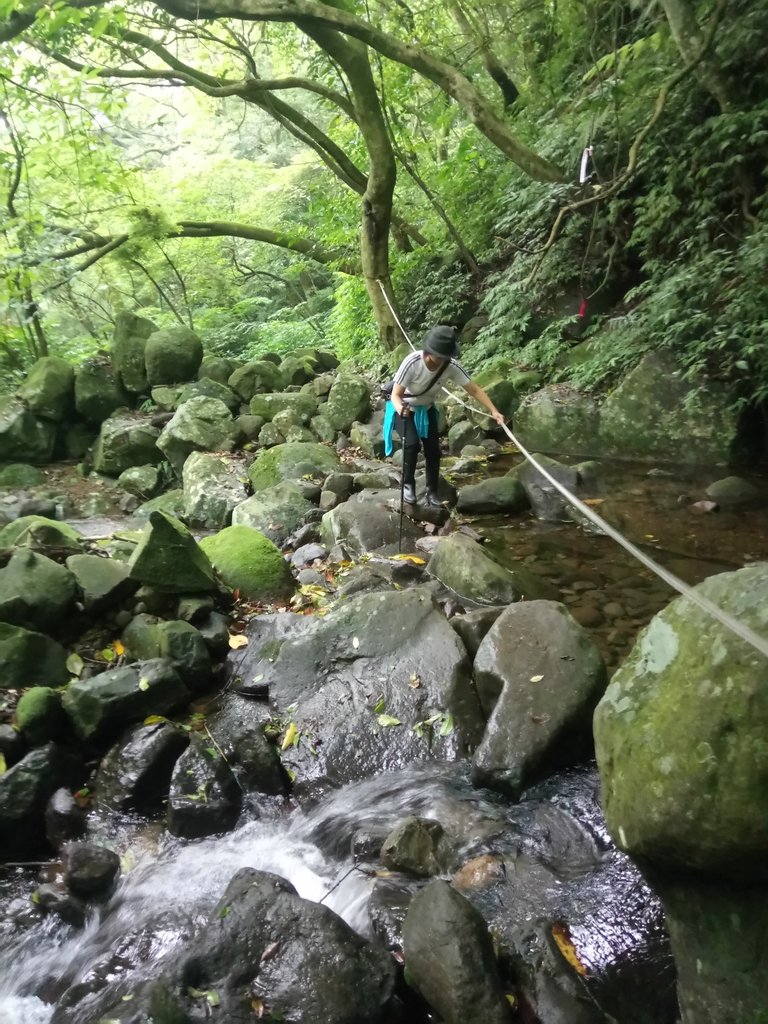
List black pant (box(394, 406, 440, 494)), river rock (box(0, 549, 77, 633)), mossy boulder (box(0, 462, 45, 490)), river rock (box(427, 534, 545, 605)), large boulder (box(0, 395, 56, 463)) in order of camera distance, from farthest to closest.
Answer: large boulder (box(0, 395, 56, 463))
mossy boulder (box(0, 462, 45, 490))
black pant (box(394, 406, 440, 494))
river rock (box(427, 534, 545, 605))
river rock (box(0, 549, 77, 633))

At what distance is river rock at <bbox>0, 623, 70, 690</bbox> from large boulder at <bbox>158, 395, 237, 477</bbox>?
607 centimetres

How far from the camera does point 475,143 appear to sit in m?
12.5

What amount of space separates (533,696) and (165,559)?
273 cm

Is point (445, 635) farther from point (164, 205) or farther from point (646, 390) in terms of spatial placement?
point (164, 205)

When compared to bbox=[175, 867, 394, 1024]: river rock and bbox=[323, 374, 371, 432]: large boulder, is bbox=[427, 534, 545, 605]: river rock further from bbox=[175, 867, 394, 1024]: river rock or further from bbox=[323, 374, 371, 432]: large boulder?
bbox=[323, 374, 371, 432]: large boulder

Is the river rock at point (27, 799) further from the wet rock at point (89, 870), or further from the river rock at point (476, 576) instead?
the river rock at point (476, 576)

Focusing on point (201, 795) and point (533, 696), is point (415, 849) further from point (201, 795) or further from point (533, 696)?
point (201, 795)

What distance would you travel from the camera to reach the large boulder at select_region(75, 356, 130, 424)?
1176 cm

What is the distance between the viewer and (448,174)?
1259 centimetres

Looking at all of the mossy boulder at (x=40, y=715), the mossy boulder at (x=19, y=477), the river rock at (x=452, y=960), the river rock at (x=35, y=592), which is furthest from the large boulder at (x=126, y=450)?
the river rock at (x=452, y=960)

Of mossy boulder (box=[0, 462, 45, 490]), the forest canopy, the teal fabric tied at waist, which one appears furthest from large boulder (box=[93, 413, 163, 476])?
the teal fabric tied at waist

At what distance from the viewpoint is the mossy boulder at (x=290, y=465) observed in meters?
8.30

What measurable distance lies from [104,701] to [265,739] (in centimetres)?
96

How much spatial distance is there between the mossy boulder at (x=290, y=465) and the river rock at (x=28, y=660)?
426 centimetres
